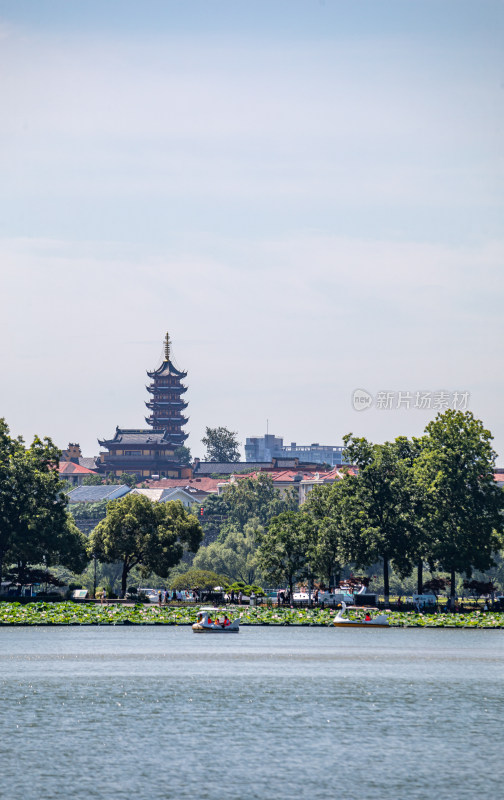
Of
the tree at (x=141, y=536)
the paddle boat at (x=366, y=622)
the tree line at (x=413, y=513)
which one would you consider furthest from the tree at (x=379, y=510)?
the tree at (x=141, y=536)

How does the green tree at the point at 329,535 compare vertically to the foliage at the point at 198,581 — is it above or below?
above

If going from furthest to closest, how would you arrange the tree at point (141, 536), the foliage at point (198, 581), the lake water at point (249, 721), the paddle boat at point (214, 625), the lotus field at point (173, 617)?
the foliage at point (198, 581) < the tree at point (141, 536) < the lotus field at point (173, 617) < the paddle boat at point (214, 625) < the lake water at point (249, 721)

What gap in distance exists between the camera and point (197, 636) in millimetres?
78125

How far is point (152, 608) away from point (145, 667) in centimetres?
3661

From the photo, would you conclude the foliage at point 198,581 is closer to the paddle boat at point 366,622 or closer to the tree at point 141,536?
the tree at point 141,536

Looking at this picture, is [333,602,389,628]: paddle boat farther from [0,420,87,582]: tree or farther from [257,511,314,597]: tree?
[0,420,87,582]: tree

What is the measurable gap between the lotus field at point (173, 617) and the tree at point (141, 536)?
1571 centimetres

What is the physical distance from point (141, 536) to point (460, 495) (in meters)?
29.4

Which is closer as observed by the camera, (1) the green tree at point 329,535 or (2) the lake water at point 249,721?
(2) the lake water at point 249,721

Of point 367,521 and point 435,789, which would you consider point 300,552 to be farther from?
point 435,789

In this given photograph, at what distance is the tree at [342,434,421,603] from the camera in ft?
318

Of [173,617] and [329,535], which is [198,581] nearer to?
[329,535]

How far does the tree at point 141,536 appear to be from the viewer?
108 meters

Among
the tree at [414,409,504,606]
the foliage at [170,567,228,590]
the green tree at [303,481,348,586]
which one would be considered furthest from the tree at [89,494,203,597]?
the tree at [414,409,504,606]
